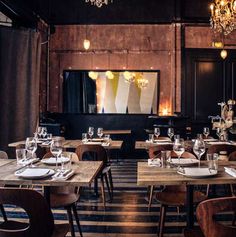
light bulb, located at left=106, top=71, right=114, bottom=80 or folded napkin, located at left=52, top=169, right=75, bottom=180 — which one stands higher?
light bulb, located at left=106, top=71, right=114, bottom=80

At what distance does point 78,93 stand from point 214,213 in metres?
7.63

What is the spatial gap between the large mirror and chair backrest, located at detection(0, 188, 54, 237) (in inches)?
280

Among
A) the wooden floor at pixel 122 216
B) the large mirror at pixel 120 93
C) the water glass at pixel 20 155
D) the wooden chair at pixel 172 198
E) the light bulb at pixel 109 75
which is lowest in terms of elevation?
the wooden floor at pixel 122 216

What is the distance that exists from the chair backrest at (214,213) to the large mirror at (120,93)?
23.8ft

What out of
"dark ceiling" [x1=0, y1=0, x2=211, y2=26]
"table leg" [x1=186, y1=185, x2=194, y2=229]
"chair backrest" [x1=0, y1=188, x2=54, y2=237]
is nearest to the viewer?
"chair backrest" [x1=0, y1=188, x2=54, y2=237]

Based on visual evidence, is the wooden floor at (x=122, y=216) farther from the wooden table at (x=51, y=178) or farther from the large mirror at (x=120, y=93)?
the large mirror at (x=120, y=93)

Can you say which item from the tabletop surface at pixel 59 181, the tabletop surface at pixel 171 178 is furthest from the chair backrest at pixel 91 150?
the tabletop surface at pixel 171 178

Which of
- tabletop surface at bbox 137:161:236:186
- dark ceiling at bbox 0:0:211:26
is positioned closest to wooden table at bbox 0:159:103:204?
tabletop surface at bbox 137:161:236:186

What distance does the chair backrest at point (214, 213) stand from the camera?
65.2 inches

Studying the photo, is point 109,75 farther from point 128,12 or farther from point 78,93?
point 128,12

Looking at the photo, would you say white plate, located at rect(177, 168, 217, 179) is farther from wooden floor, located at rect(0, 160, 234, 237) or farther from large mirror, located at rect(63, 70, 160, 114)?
large mirror, located at rect(63, 70, 160, 114)

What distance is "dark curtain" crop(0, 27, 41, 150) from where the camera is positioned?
638 cm

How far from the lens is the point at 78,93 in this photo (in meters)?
9.03

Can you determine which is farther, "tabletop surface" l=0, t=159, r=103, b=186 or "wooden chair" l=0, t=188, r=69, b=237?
"tabletop surface" l=0, t=159, r=103, b=186
